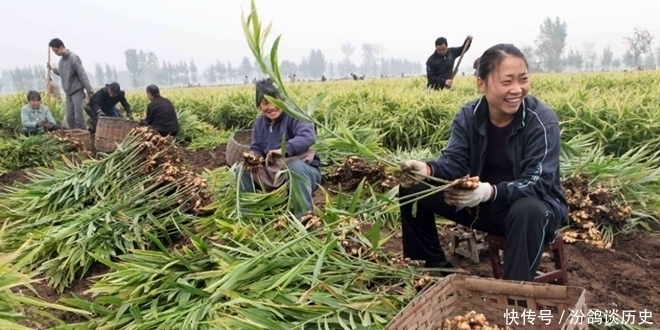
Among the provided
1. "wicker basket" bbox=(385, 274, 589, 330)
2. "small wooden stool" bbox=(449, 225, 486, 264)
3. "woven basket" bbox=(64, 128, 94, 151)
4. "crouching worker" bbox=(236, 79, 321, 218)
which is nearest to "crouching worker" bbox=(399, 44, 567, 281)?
"wicker basket" bbox=(385, 274, 589, 330)

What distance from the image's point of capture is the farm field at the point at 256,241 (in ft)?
6.11

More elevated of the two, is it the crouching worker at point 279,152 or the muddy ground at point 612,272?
the crouching worker at point 279,152

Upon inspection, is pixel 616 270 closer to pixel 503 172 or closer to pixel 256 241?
pixel 503 172

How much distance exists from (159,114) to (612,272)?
490 cm

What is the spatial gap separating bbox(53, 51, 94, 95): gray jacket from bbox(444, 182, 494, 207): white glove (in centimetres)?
632

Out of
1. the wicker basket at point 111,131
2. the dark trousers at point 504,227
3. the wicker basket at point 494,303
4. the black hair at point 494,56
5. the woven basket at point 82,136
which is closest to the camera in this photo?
the wicker basket at point 494,303

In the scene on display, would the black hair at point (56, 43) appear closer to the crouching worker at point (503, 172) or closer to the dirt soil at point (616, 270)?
the dirt soil at point (616, 270)

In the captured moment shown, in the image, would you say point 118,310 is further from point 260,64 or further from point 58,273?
point 260,64

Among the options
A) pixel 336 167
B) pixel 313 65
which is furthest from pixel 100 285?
pixel 313 65

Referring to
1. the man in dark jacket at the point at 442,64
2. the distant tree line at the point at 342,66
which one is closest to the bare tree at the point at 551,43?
the distant tree line at the point at 342,66

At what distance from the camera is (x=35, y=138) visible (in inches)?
227

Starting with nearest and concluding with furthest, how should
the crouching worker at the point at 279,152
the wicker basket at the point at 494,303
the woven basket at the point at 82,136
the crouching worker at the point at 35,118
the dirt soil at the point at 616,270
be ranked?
the wicker basket at the point at 494,303 → the dirt soil at the point at 616,270 → the crouching worker at the point at 279,152 → the woven basket at the point at 82,136 → the crouching worker at the point at 35,118

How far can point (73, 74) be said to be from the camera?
23.0ft

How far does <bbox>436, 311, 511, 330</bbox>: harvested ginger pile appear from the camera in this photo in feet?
5.25
